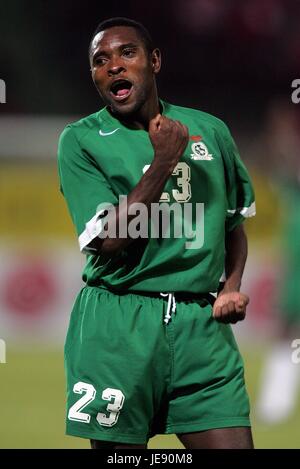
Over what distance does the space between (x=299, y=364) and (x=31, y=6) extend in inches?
194

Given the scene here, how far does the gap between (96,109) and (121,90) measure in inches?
251

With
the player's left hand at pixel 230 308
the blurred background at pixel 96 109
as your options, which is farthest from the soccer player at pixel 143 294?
the blurred background at pixel 96 109

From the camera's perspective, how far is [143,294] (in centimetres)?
319

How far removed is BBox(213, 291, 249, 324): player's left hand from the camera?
315 centimetres

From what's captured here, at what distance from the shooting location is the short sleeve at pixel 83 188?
10.3 ft

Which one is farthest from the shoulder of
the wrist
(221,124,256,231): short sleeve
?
the wrist

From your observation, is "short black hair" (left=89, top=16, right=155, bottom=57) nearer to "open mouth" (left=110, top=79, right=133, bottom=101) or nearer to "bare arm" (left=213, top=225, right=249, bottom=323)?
"open mouth" (left=110, top=79, right=133, bottom=101)

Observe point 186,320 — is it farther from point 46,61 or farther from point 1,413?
point 46,61

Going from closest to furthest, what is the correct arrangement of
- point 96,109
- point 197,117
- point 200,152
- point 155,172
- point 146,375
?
point 155,172 → point 146,375 → point 200,152 → point 197,117 → point 96,109

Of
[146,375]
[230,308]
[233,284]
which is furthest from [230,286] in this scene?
[146,375]

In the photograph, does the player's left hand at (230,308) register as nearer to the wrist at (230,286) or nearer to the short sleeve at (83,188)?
the wrist at (230,286)

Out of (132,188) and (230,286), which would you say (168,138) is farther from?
(230,286)

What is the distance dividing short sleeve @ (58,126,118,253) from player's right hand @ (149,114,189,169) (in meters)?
0.23

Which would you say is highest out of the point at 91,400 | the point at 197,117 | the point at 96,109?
the point at 96,109
